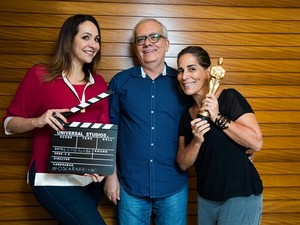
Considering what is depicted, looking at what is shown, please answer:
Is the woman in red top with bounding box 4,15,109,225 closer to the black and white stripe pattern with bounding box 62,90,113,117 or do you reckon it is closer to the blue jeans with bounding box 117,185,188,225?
the black and white stripe pattern with bounding box 62,90,113,117

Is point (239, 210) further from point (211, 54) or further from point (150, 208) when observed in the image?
point (211, 54)

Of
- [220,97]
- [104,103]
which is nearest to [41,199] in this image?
[104,103]

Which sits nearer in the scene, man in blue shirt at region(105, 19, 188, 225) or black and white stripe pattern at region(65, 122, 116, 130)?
black and white stripe pattern at region(65, 122, 116, 130)

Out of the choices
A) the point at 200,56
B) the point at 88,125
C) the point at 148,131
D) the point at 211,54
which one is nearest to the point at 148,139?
the point at 148,131

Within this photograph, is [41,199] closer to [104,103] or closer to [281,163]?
[104,103]

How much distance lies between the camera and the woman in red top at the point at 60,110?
4.66ft

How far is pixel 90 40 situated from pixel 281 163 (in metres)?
1.54

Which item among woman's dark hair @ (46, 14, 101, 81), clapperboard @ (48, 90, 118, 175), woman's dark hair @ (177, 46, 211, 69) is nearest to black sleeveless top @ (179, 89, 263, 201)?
woman's dark hair @ (177, 46, 211, 69)

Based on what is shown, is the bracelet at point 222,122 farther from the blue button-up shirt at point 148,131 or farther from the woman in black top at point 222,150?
the blue button-up shirt at point 148,131

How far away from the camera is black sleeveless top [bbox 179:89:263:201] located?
1.39 m

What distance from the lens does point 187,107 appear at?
1765mm

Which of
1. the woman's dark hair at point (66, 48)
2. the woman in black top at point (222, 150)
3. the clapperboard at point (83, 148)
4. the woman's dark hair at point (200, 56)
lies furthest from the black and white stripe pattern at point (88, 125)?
the woman's dark hair at point (200, 56)

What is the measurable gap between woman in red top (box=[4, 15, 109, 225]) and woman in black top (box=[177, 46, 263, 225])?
0.50 meters

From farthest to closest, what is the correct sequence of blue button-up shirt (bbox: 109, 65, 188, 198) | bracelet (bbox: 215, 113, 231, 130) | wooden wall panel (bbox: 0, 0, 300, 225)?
wooden wall panel (bbox: 0, 0, 300, 225) < blue button-up shirt (bbox: 109, 65, 188, 198) < bracelet (bbox: 215, 113, 231, 130)
